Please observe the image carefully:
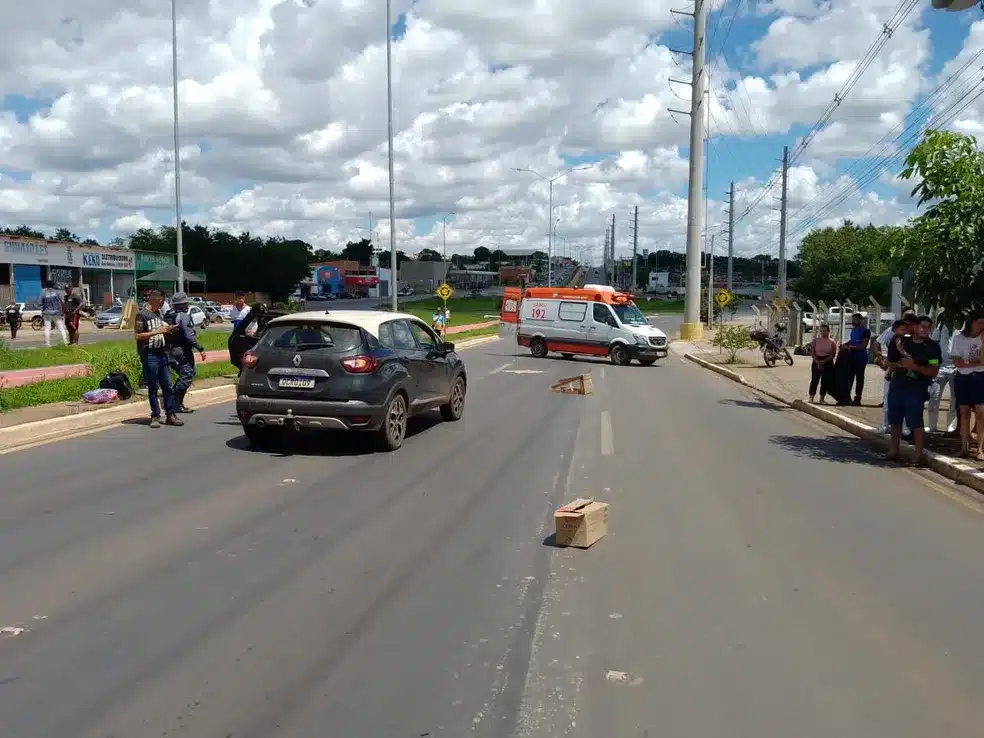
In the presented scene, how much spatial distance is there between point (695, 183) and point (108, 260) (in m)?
43.6

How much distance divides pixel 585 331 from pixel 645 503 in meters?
21.6

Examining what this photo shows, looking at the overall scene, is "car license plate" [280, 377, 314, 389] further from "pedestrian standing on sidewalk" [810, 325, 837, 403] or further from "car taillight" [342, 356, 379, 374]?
"pedestrian standing on sidewalk" [810, 325, 837, 403]

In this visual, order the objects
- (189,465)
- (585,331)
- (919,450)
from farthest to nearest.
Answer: (585,331)
(919,450)
(189,465)

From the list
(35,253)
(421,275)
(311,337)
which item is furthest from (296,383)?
(421,275)

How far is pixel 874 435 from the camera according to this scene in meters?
12.5

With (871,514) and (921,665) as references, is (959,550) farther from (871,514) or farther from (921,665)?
(921,665)

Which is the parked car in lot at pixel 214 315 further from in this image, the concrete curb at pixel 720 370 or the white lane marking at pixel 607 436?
the white lane marking at pixel 607 436

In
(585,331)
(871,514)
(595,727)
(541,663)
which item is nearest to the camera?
(595,727)

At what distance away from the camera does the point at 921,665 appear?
14.9 ft

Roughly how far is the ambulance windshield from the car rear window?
1905cm

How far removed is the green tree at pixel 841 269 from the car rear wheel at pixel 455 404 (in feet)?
226

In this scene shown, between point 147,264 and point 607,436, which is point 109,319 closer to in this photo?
point 147,264

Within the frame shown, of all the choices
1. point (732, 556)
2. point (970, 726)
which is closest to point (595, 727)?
point (970, 726)

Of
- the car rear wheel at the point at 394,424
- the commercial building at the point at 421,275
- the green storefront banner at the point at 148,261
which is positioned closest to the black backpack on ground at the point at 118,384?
the car rear wheel at the point at 394,424
